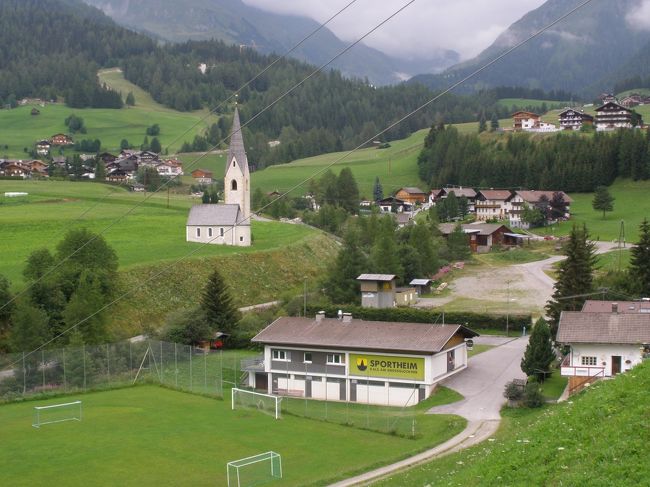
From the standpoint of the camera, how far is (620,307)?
118 ft

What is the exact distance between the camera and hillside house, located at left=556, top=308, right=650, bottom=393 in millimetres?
30469

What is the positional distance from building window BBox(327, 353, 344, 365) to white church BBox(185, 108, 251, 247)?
28160 mm

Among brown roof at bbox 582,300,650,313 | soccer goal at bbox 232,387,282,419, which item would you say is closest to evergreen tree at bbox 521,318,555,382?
brown roof at bbox 582,300,650,313

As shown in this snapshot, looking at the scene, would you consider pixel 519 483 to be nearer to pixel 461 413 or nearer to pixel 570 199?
pixel 461 413

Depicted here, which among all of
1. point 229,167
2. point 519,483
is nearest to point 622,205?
point 229,167

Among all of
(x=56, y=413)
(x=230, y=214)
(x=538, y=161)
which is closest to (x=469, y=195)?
(x=538, y=161)

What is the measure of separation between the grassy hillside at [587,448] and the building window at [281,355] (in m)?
22.4

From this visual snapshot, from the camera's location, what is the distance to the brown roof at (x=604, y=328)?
3064 centimetres

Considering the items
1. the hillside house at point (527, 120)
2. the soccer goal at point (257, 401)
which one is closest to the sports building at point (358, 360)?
the soccer goal at point (257, 401)

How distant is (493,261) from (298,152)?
9530 cm

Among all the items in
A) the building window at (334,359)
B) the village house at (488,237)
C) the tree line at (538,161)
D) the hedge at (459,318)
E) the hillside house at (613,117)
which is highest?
the hillside house at (613,117)

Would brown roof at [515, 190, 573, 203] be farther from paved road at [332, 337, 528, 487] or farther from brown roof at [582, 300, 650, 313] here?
brown roof at [582, 300, 650, 313]

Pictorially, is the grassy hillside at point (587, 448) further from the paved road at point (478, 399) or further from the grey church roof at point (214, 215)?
the grey church roof at point (214, 215)

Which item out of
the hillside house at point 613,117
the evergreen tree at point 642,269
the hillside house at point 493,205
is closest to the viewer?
the evergreen tree at point 642,269
